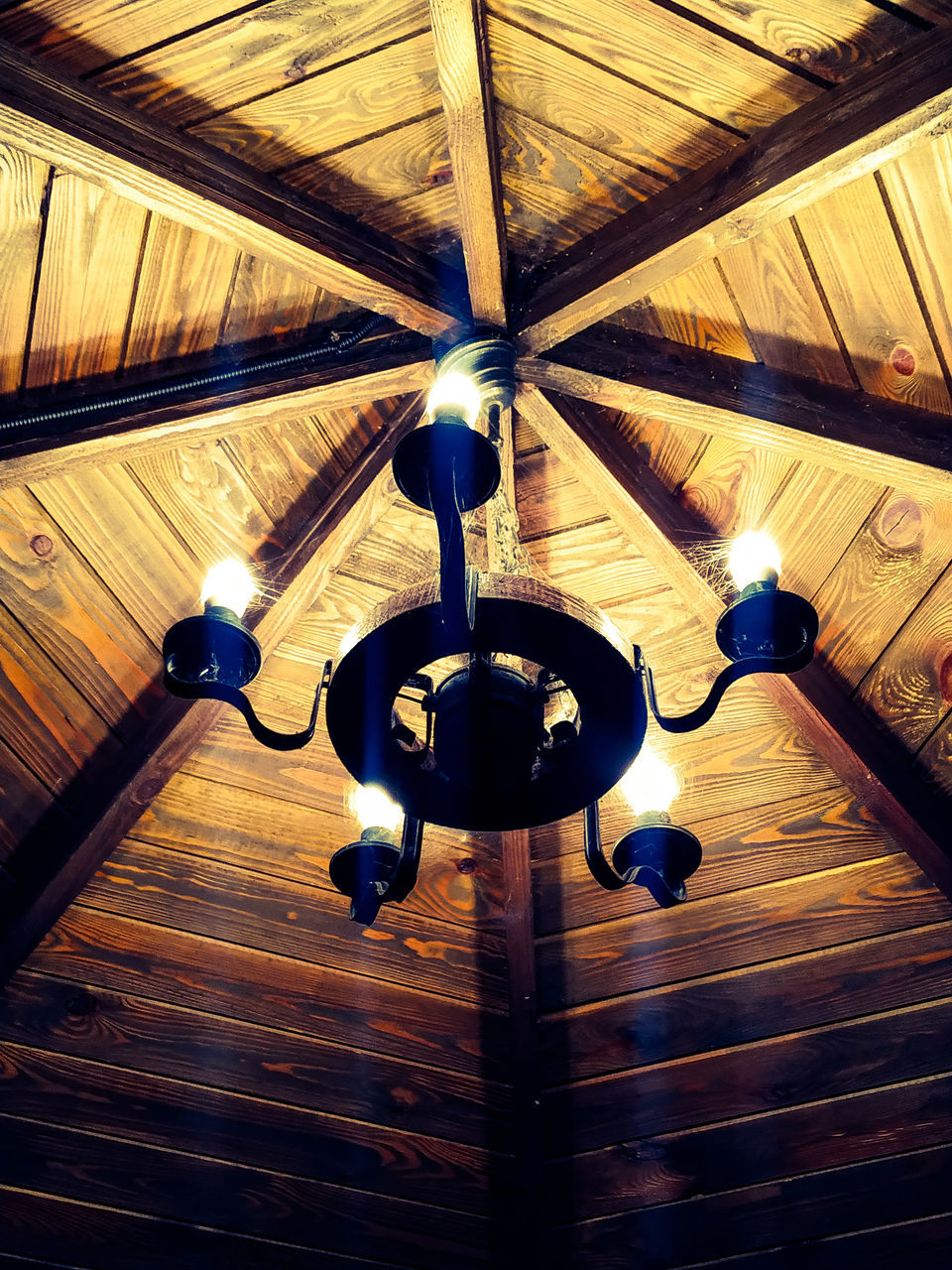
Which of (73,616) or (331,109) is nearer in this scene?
(331,109)

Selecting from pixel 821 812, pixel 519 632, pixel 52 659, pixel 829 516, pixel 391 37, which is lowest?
pixel 519 632

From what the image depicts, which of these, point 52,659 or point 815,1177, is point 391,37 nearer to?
point 52,659

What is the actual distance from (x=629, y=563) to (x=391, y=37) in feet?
4.91

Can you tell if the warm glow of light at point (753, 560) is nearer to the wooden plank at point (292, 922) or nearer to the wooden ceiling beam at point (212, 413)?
the wooden ceiling beam at point (212, 413)

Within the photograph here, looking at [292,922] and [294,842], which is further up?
[294,842]

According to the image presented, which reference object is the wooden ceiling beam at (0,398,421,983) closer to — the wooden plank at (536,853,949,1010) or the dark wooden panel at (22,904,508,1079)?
the dark wooden panel at (22,904,508,1079)

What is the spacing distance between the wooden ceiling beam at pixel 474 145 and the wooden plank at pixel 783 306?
1.97 feet

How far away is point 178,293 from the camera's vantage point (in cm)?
246

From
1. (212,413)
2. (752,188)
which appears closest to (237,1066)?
(212,413)

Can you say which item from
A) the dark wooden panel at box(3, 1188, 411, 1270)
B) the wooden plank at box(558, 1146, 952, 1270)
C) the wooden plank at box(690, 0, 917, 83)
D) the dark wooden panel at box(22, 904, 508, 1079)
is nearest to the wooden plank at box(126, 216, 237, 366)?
the wooden plank at box(690, 0, 917, 83)

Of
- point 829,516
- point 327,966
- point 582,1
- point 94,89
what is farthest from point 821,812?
point 94,89

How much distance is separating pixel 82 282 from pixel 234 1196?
2.69m

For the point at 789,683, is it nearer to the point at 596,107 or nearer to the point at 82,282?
the point at 596,107

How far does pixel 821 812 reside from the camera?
3.04 metres
